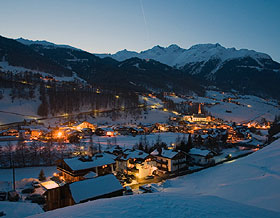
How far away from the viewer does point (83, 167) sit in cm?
1819

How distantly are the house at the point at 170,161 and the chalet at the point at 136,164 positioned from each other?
3.96 ft

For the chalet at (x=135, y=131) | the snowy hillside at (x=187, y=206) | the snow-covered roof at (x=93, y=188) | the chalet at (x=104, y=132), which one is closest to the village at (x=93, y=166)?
the snow-covered roof at (x=93, y=188)

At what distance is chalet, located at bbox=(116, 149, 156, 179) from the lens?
70.1ft

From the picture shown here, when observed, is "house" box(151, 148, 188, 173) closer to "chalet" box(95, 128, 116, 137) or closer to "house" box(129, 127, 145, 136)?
"chalet" box(95, 128, 116, 137)

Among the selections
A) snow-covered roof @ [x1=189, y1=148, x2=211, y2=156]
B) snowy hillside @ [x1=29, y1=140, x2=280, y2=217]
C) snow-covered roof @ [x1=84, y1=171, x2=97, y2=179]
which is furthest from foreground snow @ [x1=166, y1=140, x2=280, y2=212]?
snow-covered roof @ [x1=189, y1=148, x2=211, y2=156]

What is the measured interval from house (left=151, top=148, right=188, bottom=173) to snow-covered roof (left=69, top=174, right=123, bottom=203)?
34.9 feet

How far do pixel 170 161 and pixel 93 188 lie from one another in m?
12.1

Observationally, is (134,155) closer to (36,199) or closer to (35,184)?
(35,184)

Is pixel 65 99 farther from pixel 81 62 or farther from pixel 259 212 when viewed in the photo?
pixel 81 62

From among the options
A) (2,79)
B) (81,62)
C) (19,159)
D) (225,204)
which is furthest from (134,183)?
(81,62)

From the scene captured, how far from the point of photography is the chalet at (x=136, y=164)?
21.4 m

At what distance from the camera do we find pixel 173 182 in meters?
18.9

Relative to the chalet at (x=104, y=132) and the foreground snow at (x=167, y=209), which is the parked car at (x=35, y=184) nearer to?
the foreground snow at (x=167, y=209)

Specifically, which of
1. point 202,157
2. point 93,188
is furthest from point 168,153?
point 93,188
